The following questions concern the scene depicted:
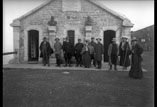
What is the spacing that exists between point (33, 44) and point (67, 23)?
11.2 ft

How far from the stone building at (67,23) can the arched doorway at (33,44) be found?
16.8 inches

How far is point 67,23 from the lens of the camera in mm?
14422

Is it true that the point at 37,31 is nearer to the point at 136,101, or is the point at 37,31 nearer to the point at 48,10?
the point at 48,10

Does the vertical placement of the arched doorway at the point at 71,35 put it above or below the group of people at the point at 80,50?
above

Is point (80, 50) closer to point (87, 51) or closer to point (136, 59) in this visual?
point (87, 51)

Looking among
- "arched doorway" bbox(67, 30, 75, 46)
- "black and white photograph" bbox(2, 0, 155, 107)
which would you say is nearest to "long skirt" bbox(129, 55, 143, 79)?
"black and white photograph" bbox(2, 0, 155, 107)

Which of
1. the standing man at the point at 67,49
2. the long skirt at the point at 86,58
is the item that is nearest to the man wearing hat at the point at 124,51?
the long skirt at the point at 86,58

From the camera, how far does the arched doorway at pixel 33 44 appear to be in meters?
15.1

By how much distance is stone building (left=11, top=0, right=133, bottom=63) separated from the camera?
14.3m

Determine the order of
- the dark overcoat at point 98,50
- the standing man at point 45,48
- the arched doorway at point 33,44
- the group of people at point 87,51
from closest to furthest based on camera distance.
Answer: the group of people at point 87,51, the dark overcoat at point 98,50, the standing man at point 45,48, the arched doorway at point 33,44

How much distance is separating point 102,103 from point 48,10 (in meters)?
10.7

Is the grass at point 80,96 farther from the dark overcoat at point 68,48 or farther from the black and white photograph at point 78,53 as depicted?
the dark overcoat at point 68,48

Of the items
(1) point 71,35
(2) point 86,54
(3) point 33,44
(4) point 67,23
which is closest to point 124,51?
(2) point 86,54

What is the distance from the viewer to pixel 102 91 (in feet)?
21.0
